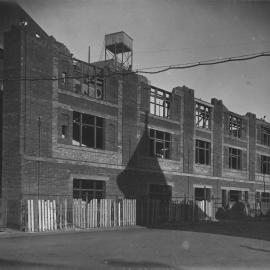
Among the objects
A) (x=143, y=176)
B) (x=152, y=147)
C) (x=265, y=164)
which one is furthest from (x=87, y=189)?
(x=265, y=164)

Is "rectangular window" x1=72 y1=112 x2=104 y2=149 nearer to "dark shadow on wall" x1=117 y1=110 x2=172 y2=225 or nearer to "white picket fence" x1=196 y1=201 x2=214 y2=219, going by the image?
"dark shadow on wall" x1=117 y1=110 x2=172 y2=225

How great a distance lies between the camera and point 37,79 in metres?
21.4

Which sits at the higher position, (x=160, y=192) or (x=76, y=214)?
(x=160, y=192)

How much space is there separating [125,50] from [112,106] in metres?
10.6

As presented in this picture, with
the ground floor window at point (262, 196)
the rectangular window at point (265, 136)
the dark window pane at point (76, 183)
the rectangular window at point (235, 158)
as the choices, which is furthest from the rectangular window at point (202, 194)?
the dark window pane at point (76, 183)

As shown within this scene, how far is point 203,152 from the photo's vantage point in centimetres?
3650

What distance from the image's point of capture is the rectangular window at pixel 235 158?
39.8m

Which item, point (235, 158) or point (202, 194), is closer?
point (202, 194)

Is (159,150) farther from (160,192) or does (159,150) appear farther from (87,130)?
(87,130)

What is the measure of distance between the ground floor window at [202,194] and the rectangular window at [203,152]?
6.85ft

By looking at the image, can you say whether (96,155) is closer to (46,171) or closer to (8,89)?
(46,171)

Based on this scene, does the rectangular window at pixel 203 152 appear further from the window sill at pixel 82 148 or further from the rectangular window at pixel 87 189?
the rectangular window at pixel 87 189

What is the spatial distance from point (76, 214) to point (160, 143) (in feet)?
38.8

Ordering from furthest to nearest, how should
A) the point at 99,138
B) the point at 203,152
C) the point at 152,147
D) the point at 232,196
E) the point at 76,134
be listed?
the point at 232,196, the point at 203,152, the point at 152,147, the point at 99,138, the point at 76,134
